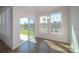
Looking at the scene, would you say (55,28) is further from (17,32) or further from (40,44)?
(17,32)

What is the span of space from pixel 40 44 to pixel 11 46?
811 mm

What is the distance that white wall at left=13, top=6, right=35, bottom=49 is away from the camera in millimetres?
3219

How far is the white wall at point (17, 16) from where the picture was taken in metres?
3.22

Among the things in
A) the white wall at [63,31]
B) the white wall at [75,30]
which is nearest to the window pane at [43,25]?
the white wall at [63,31]

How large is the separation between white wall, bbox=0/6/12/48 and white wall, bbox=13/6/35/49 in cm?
11

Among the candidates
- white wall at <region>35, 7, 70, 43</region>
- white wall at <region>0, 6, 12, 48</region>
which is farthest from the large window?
white wall at <region>0, 6, 12, 48</region>

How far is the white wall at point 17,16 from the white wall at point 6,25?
112 millimetres

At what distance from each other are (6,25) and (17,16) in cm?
40

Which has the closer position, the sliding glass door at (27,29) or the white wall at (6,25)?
the white wall at (6,25)

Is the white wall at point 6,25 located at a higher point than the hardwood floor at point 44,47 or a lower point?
higher

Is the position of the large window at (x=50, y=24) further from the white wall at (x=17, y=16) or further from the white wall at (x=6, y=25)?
the white wall at (x=6, y=25)

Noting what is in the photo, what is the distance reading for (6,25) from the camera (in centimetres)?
324
